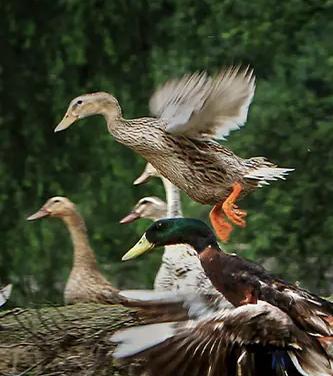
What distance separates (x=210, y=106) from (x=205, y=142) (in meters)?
0.16

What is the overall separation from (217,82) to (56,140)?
10.1 feet

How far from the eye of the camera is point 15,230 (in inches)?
305

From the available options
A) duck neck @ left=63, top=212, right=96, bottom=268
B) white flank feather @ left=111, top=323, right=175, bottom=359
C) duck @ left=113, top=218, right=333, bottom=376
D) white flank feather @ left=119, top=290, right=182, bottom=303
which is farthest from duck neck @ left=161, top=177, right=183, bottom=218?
white flank feather @ left=111, top=323, right=175, bottom=359

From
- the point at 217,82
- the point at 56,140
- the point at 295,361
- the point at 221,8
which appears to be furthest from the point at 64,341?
the point at 221,8

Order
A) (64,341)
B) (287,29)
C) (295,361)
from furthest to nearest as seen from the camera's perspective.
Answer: (287,29) < (64,341) < (295,361)

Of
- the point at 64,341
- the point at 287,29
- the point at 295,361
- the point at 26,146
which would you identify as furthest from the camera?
the point at 287,29

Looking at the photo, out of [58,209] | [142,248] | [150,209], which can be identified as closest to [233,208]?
[142,248]

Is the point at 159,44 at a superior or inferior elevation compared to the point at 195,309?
superior

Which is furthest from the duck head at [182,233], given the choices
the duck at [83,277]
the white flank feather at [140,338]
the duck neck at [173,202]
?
the duck neck at [173,202]

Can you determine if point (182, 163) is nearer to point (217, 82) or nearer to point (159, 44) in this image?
point (217, 82)

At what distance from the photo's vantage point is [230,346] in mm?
3334

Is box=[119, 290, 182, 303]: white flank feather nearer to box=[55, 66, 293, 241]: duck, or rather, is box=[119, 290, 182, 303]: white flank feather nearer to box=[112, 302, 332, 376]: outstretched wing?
box=[112, 302, 332, 376]: outstretched wing

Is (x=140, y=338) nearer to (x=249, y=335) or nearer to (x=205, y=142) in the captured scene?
(x=249, y=335)

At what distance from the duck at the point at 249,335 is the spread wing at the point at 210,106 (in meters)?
0.92
